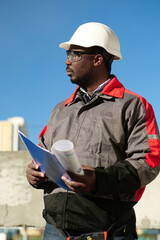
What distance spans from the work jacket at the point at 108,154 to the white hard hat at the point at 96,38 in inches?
9.1

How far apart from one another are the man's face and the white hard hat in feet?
0.16

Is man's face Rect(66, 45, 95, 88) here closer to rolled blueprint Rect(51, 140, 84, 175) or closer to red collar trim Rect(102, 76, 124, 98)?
red collar trim Rect(102, 76, 124, 98)

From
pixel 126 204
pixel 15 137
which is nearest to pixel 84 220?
pixel 126 204

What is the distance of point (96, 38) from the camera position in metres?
2.07

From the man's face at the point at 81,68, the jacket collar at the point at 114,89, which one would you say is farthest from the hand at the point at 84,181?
the man's face at the point at 81,68

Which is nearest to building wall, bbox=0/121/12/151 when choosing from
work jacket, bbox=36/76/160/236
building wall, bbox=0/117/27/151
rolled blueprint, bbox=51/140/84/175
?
building wall, bbox=0/117/27/151

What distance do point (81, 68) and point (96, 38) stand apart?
7.8 inches

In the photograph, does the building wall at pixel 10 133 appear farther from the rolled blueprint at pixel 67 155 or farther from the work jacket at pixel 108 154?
the rolled blueprint at pixel 67 155

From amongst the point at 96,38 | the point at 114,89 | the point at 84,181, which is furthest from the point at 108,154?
the point at 96,38

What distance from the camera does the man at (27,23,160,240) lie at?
1.71 meters

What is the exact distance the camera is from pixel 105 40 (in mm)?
2086

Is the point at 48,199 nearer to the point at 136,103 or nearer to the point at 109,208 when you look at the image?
the point at 109,208

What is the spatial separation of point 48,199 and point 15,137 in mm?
43882

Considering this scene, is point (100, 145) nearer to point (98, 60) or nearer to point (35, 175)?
point (35, 175)
